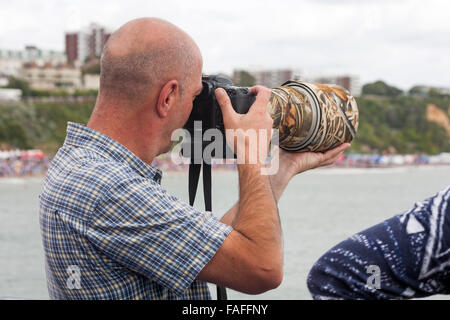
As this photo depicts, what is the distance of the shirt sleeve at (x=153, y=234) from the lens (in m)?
1.00

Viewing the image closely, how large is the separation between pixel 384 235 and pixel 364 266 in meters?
0.04

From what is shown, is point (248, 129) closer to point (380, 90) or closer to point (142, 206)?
point (142, 206)

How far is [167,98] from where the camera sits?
108 centimetres

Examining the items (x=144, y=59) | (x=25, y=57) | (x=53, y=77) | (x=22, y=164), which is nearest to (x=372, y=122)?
(x=53, y=77)


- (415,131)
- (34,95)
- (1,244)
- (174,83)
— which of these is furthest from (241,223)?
(415,131)

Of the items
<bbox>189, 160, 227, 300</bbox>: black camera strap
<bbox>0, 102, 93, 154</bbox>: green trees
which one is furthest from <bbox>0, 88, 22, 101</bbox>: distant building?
<bbox>189, 160, 227, 300</bbox>: black camera strap

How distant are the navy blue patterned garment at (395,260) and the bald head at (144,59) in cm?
47

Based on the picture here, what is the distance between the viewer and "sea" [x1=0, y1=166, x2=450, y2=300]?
496 inches

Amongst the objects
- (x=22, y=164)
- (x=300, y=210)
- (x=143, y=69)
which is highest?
(x=143, y=69)

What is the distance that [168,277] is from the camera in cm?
102

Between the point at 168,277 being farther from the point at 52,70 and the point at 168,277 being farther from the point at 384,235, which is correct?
the point at 52,70

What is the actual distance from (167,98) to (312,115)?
0.93ft

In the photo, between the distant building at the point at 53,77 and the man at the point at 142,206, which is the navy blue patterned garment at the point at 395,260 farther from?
the distant building at the point at 53,77

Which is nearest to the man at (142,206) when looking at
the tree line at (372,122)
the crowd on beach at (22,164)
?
the crowd on beach at (22,164)
